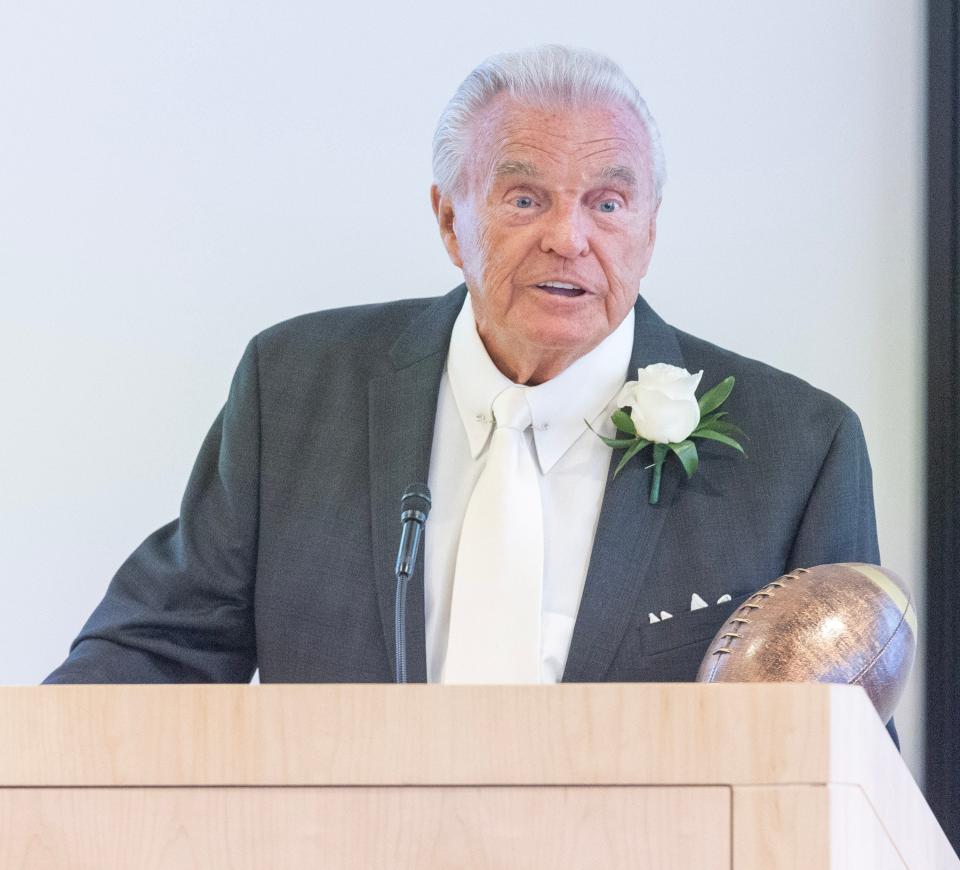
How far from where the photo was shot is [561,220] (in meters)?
1.92

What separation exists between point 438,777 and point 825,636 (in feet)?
1.81

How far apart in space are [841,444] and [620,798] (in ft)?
3.61

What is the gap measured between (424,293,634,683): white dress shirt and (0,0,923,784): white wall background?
1.04 feet

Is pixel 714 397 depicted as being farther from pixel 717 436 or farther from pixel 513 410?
pixel 513 410

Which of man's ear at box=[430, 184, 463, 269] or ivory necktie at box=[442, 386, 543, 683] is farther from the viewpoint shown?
man's ear at box=[430, 184, 463, 269]

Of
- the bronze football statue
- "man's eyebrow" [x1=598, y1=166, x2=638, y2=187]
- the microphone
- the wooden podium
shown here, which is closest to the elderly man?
"man's eyebrow" [x1=598, y1=166, x2=638, y2=187]

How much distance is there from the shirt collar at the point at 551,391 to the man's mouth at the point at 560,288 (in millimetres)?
→ 138

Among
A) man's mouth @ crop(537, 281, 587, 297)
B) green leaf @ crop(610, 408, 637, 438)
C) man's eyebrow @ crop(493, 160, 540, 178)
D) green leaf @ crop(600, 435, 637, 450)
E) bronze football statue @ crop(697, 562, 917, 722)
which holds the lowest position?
bronze football statue @ crop(697, 562, 917, 722)

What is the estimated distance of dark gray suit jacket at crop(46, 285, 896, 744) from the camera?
1.89 m

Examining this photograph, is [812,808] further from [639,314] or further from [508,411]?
[639,314]

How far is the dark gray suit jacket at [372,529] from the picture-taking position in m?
1.89

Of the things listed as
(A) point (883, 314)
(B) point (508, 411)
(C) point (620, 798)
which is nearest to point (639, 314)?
(B) point (508, 411)

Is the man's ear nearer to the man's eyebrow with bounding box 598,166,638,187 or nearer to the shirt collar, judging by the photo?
the shirt collar

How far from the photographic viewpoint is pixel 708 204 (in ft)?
7.66
